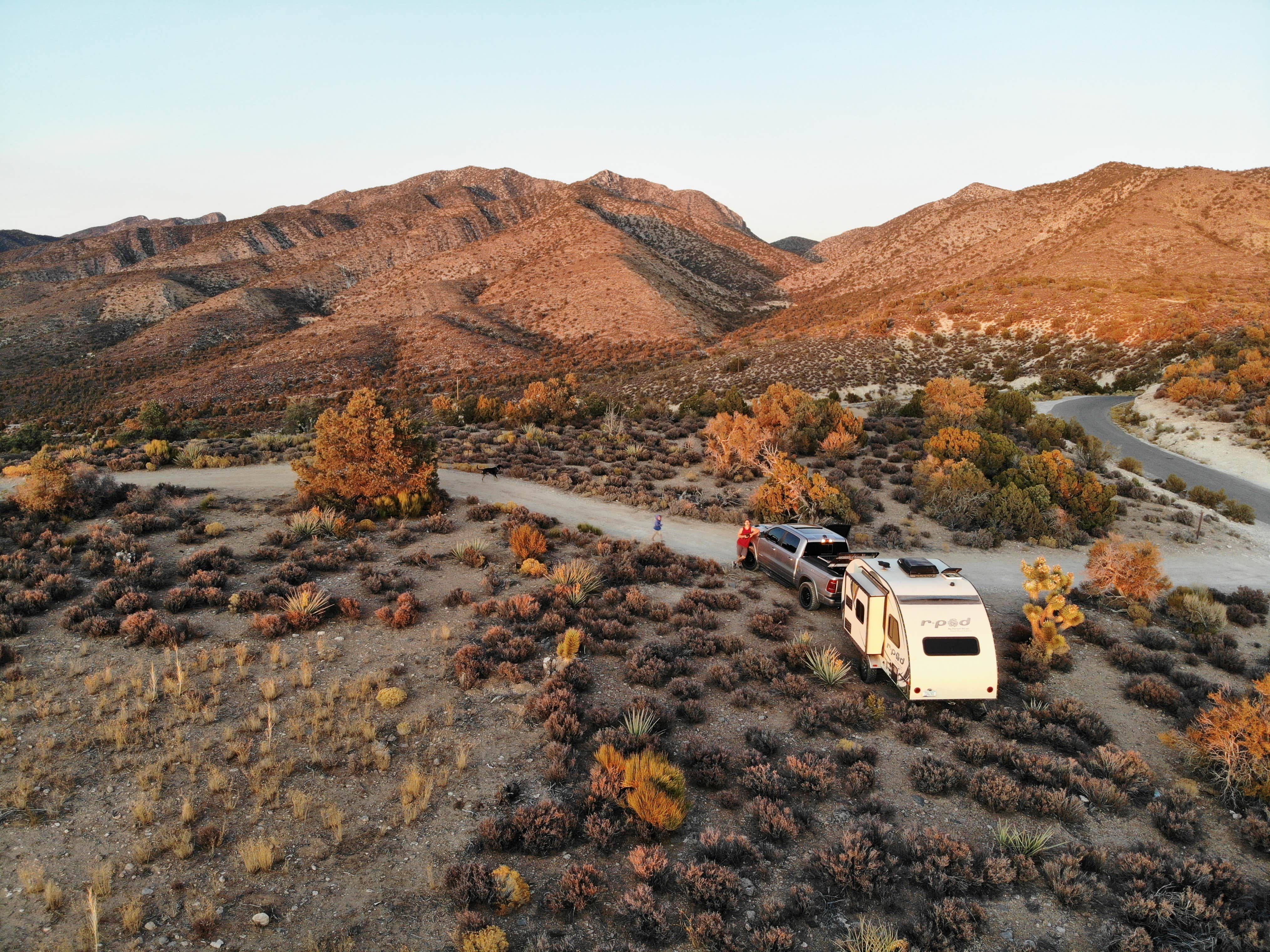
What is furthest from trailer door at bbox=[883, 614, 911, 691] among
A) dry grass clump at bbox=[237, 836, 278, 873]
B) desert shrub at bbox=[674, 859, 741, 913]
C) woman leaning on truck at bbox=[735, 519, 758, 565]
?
dry grass clump at bbox=[237, 836, 278, 873]

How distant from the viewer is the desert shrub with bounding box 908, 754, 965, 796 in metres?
7.38

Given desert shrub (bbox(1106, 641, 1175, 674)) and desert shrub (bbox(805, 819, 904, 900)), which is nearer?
desert shrub (bbox(805, 819, 904, 900))

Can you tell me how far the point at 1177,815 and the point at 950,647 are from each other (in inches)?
112

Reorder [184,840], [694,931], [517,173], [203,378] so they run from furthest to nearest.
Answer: [517,173], [203,378], [184,840], [694,931]

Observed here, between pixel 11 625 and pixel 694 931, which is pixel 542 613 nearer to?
pixel 694 931

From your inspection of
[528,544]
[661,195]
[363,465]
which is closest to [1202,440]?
[528,544]

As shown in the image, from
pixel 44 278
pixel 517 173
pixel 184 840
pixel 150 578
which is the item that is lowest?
pixel 184 840

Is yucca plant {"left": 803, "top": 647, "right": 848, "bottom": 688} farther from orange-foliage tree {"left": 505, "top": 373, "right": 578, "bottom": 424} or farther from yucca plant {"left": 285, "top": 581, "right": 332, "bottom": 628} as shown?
orange-foliage tree {"left": 505, "top": 373, "right": 578, "bottom": 424}

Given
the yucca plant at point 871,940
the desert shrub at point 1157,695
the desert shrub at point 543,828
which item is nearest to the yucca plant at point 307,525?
the desert shrub at point 543,828

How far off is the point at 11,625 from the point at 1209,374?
49.5 metres

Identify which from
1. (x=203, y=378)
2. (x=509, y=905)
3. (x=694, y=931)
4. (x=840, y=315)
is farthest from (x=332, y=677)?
(x=840, y=315)

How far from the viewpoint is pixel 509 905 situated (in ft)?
18.1

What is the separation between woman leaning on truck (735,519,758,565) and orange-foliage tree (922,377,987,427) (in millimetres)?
14853

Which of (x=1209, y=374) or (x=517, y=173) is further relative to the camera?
(x=517, y=173)
